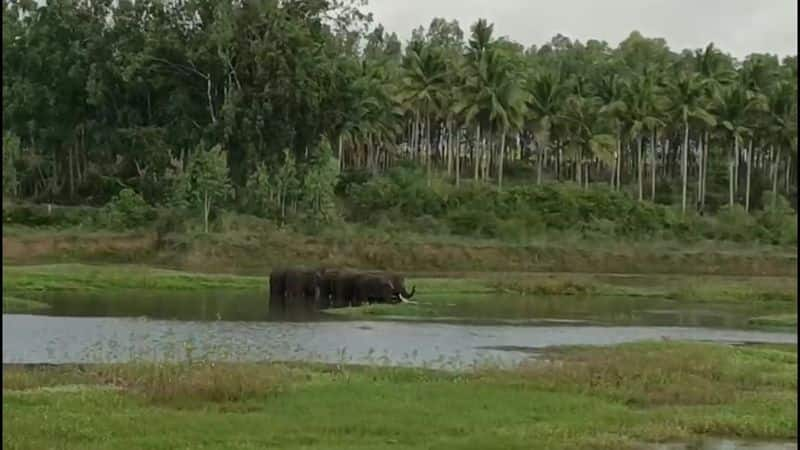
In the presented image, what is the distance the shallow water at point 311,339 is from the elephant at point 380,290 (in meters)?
7.44

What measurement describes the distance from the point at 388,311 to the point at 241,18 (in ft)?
113

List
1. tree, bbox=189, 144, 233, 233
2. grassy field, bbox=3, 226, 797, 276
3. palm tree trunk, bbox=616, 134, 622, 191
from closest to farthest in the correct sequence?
grassy field, bbox=3, 226, 797, 276, tree, bbox=189, 144, 233, 233, palm tree trunk, bbox=616, 134, 622, 191

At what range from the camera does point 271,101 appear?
212ft

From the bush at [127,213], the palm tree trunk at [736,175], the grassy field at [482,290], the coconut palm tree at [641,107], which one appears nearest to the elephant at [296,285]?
the grassy field at [482,290]

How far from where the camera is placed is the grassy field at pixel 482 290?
38.5m

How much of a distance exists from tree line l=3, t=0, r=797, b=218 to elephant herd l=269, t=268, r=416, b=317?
52.8ft

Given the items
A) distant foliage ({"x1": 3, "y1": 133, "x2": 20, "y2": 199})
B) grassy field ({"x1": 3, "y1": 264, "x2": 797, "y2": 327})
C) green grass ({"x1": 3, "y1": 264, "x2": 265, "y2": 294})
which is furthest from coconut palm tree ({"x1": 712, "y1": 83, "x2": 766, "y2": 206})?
distant foliage ({"x1": 3, "y1": 133, "x2": 20, "y2": 199})

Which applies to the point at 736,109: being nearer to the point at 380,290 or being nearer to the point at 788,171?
the point at 788,171

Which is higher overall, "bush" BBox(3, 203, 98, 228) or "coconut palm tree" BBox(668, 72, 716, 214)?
"coconut palm tree" BBox(668, 72, 716, 214)

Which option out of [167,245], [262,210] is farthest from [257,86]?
[167,245]

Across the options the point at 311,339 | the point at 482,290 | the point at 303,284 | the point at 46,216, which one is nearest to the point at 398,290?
the point at 303,284

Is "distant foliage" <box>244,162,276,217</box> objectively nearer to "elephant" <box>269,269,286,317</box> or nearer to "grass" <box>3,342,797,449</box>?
"elephant" <box>269,269,286,317</box>

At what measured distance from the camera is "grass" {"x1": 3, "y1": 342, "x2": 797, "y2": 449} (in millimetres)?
14461

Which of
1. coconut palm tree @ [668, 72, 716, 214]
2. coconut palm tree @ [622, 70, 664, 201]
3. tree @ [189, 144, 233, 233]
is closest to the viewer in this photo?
tree @ [189, 144, 233, 233]
